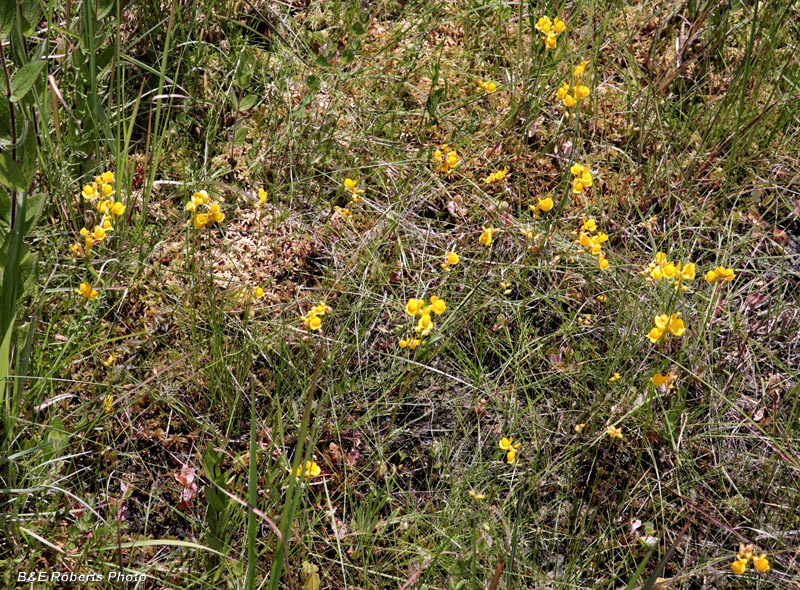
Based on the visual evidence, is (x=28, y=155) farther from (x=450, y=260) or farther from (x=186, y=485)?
(x=450, y=260)

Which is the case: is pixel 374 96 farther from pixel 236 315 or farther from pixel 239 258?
pixel 236 315

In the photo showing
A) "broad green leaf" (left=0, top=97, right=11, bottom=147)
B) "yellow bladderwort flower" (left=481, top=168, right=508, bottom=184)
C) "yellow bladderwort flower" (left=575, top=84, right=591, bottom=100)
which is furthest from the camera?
"yellow bladderwort flower" (left=481, top=168, right=508, bottom=184)

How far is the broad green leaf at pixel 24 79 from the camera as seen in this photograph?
1801 millimetres

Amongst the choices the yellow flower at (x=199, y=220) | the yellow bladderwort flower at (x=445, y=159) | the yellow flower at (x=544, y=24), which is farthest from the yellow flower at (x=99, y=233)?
the yellow flower at (x=544, y=24)

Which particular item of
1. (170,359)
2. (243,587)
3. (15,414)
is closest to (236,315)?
(170,359)

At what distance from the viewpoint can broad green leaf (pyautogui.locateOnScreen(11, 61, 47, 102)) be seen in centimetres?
180

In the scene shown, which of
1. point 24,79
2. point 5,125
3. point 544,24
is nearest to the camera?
point 24,79

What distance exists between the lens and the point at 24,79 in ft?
5.95

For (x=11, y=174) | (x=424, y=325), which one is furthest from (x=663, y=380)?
(x=11, y=174)

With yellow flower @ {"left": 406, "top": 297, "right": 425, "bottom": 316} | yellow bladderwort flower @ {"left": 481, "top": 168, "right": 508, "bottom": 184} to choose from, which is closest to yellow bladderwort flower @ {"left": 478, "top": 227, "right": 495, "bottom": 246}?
yellow bladderwort flower @ {"left": 481, "top": 168, "right": 508, "bottom": 184}

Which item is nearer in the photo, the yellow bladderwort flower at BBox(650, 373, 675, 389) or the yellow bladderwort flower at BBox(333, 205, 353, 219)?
the yellow bladderwort flower at BBox(650, 373, 675, 389)

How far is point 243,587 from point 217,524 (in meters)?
0.18

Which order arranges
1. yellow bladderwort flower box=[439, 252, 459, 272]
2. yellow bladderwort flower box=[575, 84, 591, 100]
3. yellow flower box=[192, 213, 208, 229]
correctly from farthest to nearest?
yellow bladderwort flower box=[575, 84, 591, 100], yellow bladderwort flower box=[439, 252, 459, 272], yellow flower box=[192, 213, 208, 229]

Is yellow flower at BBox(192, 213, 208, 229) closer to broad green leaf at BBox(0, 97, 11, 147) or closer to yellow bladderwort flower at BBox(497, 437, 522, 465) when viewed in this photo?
A: broad green leaf at BBox(0, 97, 11, 147)
